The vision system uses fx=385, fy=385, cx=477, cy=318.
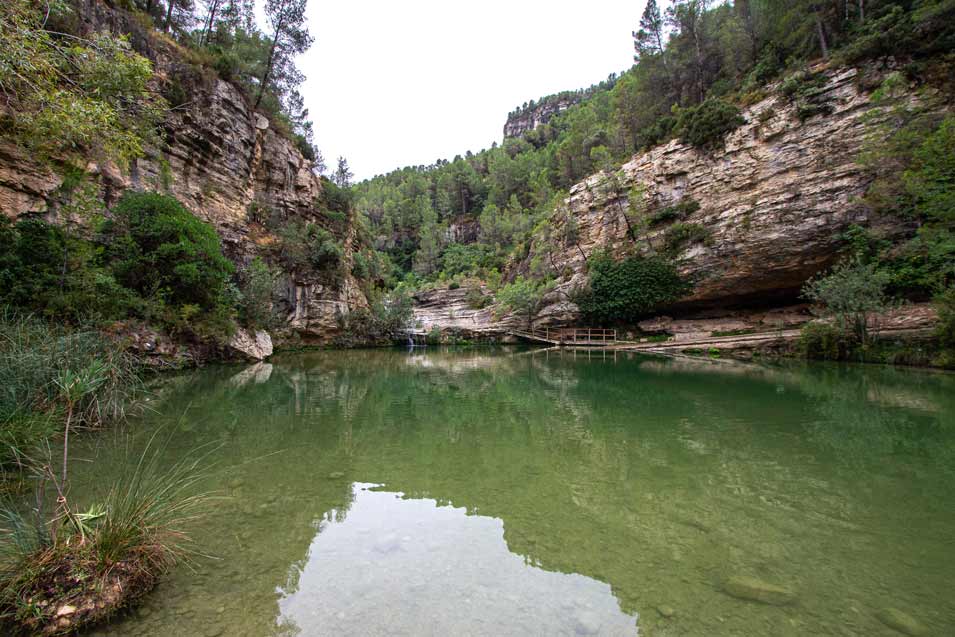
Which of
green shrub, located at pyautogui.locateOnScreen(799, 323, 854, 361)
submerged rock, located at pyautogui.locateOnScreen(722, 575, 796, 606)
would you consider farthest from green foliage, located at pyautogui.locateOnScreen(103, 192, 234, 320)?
green shrub, located at pyautogui.locateOnScreen(799, 323, 854, 361)

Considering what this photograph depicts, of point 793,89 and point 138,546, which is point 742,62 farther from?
point 138,546

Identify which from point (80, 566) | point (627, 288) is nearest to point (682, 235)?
point (627, 288)

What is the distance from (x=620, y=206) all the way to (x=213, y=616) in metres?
33.4

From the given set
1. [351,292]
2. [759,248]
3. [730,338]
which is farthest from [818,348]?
[351,292]

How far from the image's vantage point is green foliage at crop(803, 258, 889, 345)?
49.2ft

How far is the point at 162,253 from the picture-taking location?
1382cm

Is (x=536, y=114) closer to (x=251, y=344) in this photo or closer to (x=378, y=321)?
(x=378, y=321)

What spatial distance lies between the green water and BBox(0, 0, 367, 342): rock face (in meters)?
12.9

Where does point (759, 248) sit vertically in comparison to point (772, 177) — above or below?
below

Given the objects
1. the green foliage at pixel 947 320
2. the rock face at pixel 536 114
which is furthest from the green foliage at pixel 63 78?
the rock face at pixel 536 114

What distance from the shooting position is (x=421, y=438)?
593 cm

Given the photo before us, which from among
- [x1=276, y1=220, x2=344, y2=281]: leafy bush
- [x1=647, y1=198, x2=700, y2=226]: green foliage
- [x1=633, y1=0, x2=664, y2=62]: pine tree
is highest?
[x1=633, y1=0, x2=664, y2=62]: pine tree

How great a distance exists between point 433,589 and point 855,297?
20.2 metres

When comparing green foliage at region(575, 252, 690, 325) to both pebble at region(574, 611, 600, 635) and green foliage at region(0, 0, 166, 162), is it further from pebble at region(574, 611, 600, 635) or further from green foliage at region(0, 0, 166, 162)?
Result: pebble at region(574, 611, 600, 635)
